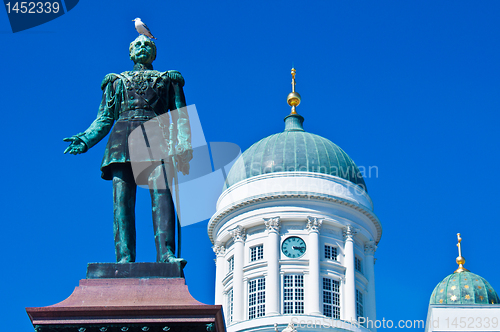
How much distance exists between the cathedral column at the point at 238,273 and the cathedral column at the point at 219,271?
12.1ft

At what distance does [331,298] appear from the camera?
75.3 m

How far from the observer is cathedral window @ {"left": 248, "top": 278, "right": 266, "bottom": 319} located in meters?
74.1

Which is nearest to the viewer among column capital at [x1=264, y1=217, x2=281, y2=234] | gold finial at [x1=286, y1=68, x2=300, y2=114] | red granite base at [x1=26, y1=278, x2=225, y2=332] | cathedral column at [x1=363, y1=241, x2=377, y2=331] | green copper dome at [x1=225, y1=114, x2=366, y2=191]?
red granite base at [x1=26, y1=278, x2=225, y2=332]

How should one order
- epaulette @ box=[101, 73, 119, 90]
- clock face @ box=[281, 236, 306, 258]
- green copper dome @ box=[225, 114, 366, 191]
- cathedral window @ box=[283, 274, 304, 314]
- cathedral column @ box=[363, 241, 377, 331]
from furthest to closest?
green copper dome @ box=[225, 114, 366, 191]
cathedral column @ box=[363, 241, 377, 331]
clock face @ box=[281, 236, 306, 258]
cathedral window @ box=[283, 274, 304, 314]
epaulette @ box=[101, 73, 119, 90]

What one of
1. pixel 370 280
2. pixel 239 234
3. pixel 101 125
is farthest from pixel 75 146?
pixel 370 280

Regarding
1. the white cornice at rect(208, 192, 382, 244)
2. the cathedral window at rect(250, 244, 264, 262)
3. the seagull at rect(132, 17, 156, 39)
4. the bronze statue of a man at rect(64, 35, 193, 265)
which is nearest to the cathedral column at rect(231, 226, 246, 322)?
the cathedral window at rect(250, 244, 264, 262)

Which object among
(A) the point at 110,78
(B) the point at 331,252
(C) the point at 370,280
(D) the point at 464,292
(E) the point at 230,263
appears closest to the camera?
(A) the point at 110,78

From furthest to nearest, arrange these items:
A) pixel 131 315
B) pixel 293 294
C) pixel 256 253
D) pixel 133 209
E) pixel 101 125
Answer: pixel 256 253 < pixel 293 294 < pixel 101 125 < pixel 133 209 < pixel 131 315

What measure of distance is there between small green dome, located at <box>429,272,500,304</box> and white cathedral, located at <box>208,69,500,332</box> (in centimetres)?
307

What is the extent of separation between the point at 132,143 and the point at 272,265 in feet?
212

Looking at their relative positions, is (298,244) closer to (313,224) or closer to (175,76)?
(313,224)

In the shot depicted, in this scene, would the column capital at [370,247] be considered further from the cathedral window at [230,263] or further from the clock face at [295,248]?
the cathedral window at [230,263]

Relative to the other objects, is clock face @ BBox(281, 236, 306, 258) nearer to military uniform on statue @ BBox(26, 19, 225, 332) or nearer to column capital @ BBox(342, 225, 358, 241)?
column capital @ BBox(342, 225, 358, 241)

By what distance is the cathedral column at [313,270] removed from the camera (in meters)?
72.6
